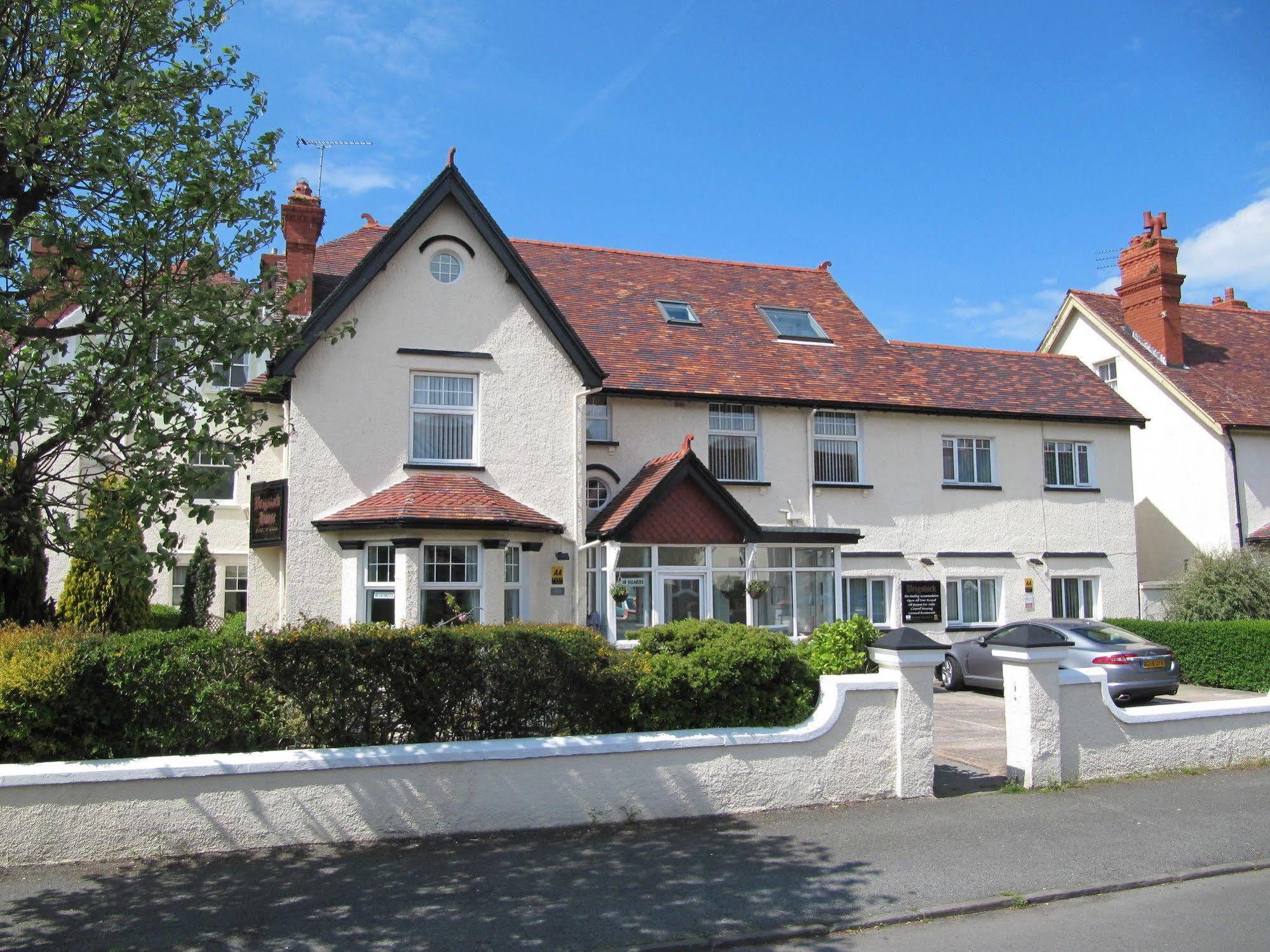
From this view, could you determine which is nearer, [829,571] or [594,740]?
[594,740]

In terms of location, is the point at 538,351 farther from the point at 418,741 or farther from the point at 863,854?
the point at 863,854

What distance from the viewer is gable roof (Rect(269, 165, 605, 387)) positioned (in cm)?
1620

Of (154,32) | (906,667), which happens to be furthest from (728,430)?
(154,32)

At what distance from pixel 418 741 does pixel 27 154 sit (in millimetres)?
5586

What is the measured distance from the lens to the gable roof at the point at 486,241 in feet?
53.2

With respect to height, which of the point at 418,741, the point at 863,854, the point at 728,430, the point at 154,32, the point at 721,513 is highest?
the point at 154,32

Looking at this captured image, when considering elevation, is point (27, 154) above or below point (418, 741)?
above

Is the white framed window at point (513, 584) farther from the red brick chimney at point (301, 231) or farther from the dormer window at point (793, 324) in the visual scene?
the dormer window at point (793, 324)

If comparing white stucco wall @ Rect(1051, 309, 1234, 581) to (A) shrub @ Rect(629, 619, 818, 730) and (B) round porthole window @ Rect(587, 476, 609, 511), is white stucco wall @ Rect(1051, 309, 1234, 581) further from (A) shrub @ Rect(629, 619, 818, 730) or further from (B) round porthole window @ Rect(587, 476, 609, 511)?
(A) shrub @ Rect(629, 619, 818, 730)

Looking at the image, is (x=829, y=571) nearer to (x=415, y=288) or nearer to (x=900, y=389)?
(x=900, y=389)

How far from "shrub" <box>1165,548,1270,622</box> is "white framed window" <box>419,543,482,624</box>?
15.0 meters

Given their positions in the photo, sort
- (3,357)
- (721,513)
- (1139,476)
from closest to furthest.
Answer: (3,357) < (721,513) < (1139,476)

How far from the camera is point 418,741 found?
8.66m

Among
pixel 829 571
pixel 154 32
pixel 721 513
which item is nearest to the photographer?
pixel 154 32
